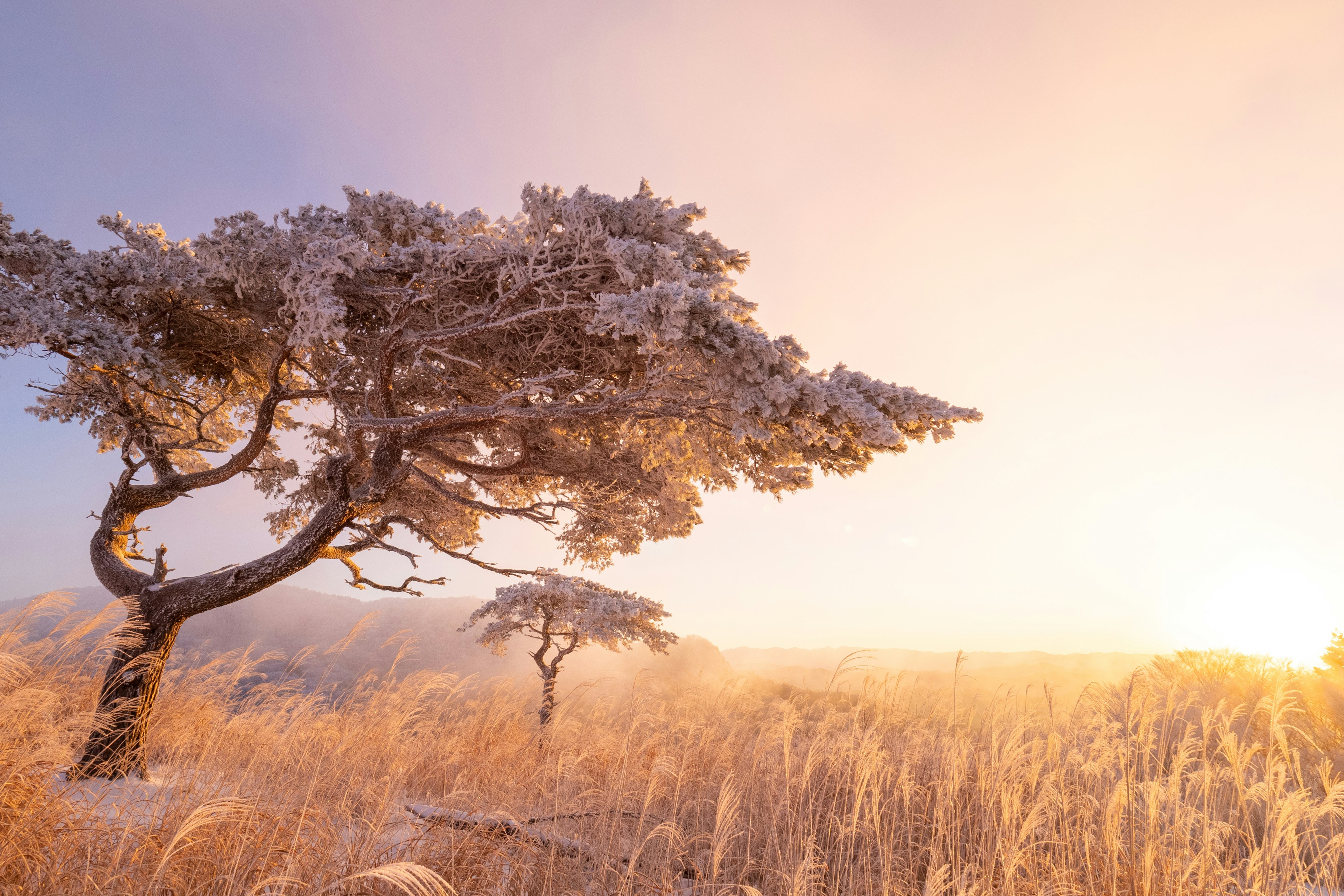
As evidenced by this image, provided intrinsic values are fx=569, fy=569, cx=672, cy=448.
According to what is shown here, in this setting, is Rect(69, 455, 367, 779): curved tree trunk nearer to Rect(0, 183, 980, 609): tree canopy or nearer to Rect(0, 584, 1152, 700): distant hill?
Rect(0, 183, 980, 609): tree canopy

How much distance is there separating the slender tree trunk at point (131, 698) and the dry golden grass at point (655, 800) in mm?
327

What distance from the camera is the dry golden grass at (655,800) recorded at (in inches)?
115

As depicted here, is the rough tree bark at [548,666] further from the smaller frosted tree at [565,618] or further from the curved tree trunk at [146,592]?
the curved tree trunk at [146,592]

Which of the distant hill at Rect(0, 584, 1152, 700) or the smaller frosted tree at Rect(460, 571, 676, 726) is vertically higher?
the smaller frosted tree at Rect(460, 571, 676, 726)

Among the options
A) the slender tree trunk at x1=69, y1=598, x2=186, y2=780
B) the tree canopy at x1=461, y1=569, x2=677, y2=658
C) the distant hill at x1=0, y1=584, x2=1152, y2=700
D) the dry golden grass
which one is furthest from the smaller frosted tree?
the distant hill at x1=0, y1=584, x2=1152, y2=700

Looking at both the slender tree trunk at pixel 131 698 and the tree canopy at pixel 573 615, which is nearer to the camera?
the slender tree trunk at pixel 131 698

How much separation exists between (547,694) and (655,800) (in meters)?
8.19

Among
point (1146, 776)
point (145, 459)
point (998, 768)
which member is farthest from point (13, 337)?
point (1146, 776)

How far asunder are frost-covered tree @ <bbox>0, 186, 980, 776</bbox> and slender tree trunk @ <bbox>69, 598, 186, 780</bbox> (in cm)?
4

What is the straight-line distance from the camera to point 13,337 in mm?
6004

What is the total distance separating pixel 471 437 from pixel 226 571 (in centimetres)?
374

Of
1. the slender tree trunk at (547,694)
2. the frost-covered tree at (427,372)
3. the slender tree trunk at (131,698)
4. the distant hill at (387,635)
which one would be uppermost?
the frost-covered tree at (427,372)

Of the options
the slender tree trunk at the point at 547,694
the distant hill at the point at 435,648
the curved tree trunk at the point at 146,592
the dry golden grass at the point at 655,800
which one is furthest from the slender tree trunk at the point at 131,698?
the distant hill at the point at 435,648

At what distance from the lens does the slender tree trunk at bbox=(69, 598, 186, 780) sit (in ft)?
20.4
